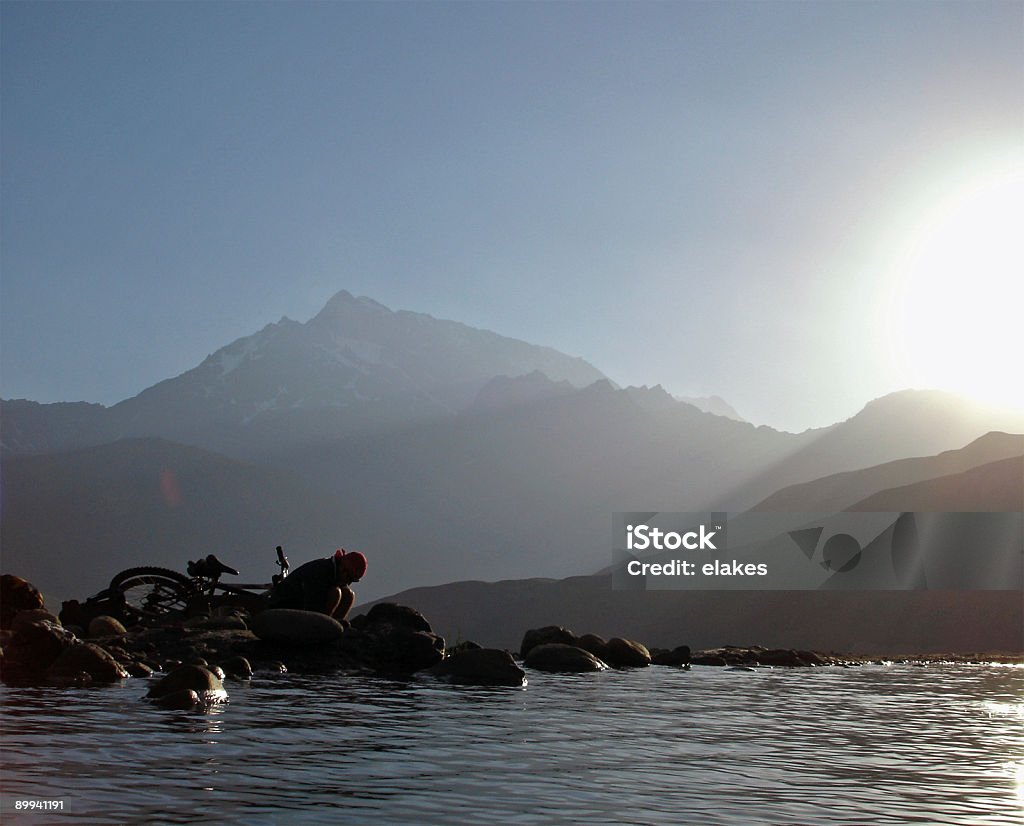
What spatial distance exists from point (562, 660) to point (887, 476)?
147102 millimetres

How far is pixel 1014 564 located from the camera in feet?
311

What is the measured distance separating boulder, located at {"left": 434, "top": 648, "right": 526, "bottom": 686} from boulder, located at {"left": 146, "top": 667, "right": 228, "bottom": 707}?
646 cm

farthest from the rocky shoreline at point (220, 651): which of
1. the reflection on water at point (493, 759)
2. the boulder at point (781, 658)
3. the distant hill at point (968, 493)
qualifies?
the distant hill at point (968, 493)

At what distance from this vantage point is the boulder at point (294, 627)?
20.3 metres

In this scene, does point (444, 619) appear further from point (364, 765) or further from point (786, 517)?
point (364, 765)

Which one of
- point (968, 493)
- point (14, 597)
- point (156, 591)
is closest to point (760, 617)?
point (968, 493)

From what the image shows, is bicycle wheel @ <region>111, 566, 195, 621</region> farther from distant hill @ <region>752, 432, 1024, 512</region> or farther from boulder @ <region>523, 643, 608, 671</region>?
distant hill @ <region>752, 432, 1024, 512</region>

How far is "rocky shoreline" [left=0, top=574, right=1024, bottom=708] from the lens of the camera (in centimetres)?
1722

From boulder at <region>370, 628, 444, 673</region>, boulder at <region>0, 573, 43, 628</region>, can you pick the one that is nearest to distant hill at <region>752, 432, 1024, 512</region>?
boulder at <region>370, 628, 444, 673</region>

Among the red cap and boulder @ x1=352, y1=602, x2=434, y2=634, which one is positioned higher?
the red cap

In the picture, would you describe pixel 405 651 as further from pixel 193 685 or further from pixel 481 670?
pixel 193 685

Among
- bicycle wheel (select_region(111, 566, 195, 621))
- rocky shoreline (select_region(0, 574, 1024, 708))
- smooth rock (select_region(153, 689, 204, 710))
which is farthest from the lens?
bicycle wheel (select_region(111, 566, 195, 621))

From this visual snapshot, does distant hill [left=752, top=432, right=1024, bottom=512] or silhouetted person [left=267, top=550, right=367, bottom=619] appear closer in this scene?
silhouetted person [left=267, top=550, right=367, bottom=619]

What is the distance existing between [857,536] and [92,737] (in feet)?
394
